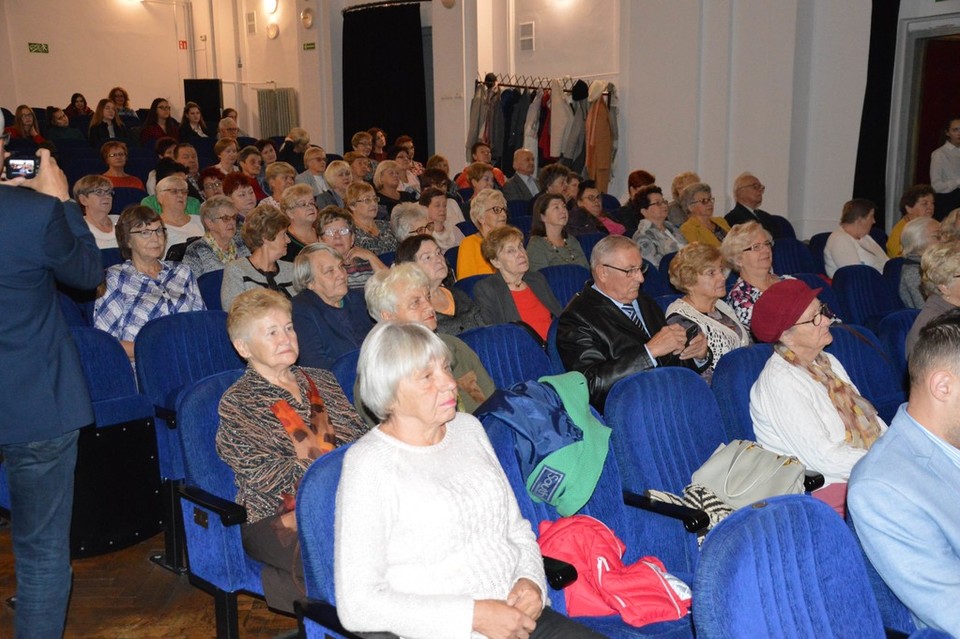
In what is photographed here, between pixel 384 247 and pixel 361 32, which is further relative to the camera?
pixel 361 32

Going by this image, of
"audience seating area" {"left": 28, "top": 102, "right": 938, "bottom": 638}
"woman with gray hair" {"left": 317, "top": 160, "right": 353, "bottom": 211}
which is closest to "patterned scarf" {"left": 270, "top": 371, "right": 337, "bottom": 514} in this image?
"audience seating area" {"left": 28, "top": 102, "right": 938, "bottom": 638}

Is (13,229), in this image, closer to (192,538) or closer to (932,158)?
(192,538)

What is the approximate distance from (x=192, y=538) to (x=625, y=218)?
532cm

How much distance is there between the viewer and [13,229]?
7.78 ft

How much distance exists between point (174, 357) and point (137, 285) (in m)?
0.80

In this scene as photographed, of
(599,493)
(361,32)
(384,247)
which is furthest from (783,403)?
(361,32)

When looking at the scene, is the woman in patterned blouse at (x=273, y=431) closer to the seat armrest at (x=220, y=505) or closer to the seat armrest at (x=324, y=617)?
the seat armrest at (x=220, y=505)

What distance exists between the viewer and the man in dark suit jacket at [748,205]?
7496 mm

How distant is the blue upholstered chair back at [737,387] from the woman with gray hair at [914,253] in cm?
233

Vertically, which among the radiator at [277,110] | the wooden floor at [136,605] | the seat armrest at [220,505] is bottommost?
the wooden floor at [136,605]

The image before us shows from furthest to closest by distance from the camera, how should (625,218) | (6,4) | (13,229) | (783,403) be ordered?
(6,4), (625,218), (783,403), (13,229)

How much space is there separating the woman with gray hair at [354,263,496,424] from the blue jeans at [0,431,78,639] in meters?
1.12

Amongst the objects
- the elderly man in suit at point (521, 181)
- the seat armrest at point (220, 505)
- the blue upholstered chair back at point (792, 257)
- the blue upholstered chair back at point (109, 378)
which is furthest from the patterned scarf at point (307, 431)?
the elderly man in suit at point (521, 181)

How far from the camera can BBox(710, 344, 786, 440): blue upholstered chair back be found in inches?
126
